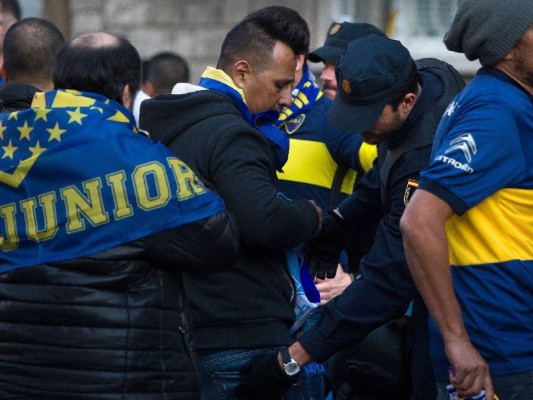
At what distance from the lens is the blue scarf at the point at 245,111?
389 cm

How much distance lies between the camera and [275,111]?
4082 mm

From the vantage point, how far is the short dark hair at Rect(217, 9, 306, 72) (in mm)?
4070

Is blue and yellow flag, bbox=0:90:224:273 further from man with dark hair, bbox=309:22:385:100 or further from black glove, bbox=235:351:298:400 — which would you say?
man with dark hair, bbox=309:22:385:100

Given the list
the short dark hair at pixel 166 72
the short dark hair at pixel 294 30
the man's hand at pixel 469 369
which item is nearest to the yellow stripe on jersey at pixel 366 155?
the short dark hair at pixel 294 30

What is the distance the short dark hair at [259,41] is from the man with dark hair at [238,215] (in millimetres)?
121

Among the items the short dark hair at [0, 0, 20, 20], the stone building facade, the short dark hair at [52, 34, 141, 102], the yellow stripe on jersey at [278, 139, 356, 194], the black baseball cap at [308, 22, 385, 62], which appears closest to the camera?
the short dark hair at [52, 34, 141, 102]

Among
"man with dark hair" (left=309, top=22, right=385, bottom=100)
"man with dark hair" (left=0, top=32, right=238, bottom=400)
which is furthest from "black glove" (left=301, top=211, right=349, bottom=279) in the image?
"man with dark hair" (left=309, top=22, right=385, bottom=100)

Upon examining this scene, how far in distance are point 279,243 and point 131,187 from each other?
0.64 m

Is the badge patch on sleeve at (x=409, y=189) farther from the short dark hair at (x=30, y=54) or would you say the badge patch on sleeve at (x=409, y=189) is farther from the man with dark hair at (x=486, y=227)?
the short dark hair at (x=30, y=54)

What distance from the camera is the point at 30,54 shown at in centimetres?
481

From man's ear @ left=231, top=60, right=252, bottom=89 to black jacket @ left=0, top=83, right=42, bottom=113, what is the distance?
83 cm

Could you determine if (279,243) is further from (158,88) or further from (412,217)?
(158,88)

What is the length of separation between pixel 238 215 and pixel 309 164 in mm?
1467

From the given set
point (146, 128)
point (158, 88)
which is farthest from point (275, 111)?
point (158, 88)
